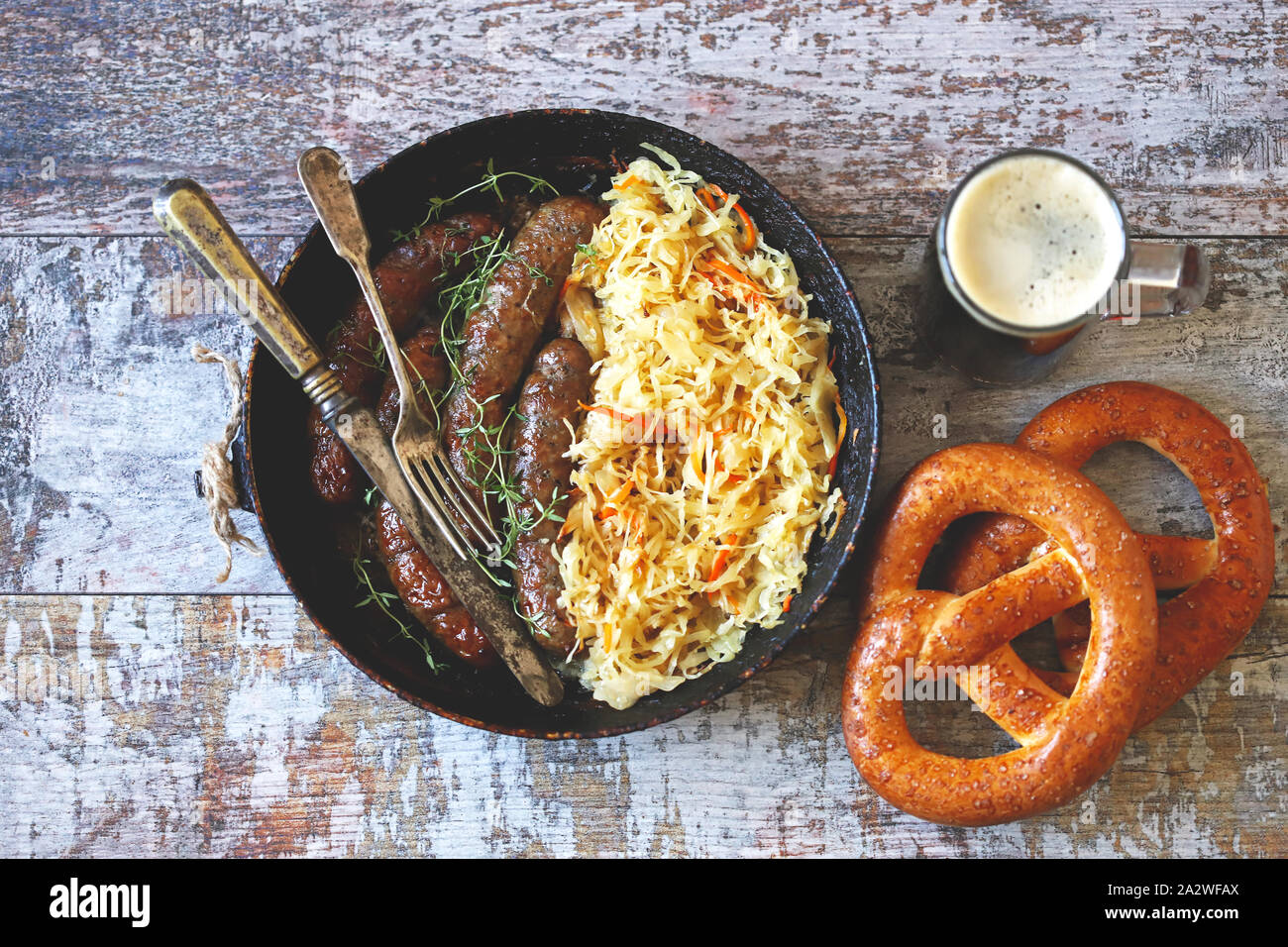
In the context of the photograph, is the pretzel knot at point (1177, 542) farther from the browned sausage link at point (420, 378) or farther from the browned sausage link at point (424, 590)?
the browned sausage link at point (420, 378)

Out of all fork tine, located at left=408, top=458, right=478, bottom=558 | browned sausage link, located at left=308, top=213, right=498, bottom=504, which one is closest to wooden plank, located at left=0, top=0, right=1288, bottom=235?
browned sausage link, located at left=308, top=213, right=498, bottom=504

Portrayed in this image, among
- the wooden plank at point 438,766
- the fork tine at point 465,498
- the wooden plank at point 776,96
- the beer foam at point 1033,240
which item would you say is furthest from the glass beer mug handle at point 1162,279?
the fork tine at point 465,498

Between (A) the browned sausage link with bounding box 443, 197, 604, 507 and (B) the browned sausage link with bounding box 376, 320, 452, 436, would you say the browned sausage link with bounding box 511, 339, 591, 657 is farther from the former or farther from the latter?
(B) the browned sausage link with bounding box 376, 320, 452, 436

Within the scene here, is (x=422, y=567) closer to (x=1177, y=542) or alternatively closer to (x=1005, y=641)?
(x=1005, y=641)

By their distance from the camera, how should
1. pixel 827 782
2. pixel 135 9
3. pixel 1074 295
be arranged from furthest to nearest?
1. pixel 135 9
2. pixel 827 782
3. pixel 1074 295

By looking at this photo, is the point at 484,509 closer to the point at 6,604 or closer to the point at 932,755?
the point at 932,755
